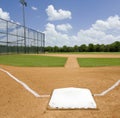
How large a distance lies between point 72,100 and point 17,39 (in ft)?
96.4

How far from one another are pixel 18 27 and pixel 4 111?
30488 mm

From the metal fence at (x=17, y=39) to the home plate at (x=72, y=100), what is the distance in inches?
953

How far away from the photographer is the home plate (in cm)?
407

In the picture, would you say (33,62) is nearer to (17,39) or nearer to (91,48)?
(17,39)

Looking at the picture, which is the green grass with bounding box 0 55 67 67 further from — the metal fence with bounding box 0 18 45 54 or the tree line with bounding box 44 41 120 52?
the tree line with bounding box 44 41 120 52

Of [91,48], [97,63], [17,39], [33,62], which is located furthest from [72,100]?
[91,48]

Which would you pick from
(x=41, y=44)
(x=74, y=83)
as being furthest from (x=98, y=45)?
(x=74, y=83)

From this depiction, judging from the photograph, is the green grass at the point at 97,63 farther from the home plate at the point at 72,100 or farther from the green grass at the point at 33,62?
the home plate at the point at 72,100

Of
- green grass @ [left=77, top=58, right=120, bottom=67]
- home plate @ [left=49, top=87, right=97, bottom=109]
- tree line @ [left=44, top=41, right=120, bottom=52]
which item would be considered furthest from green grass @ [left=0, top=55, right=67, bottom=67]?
tree line @ [left=44, top=41, right=120, bottom=52]

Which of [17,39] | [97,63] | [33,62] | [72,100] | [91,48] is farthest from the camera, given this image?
[91,48]

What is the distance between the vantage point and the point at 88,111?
383 centimetres

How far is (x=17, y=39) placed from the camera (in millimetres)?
32625

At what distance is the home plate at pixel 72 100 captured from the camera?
4074 mm

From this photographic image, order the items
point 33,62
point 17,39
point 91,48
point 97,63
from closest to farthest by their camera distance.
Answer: point 97,63 → point 33,62 → point 17,39 → point 91,48
